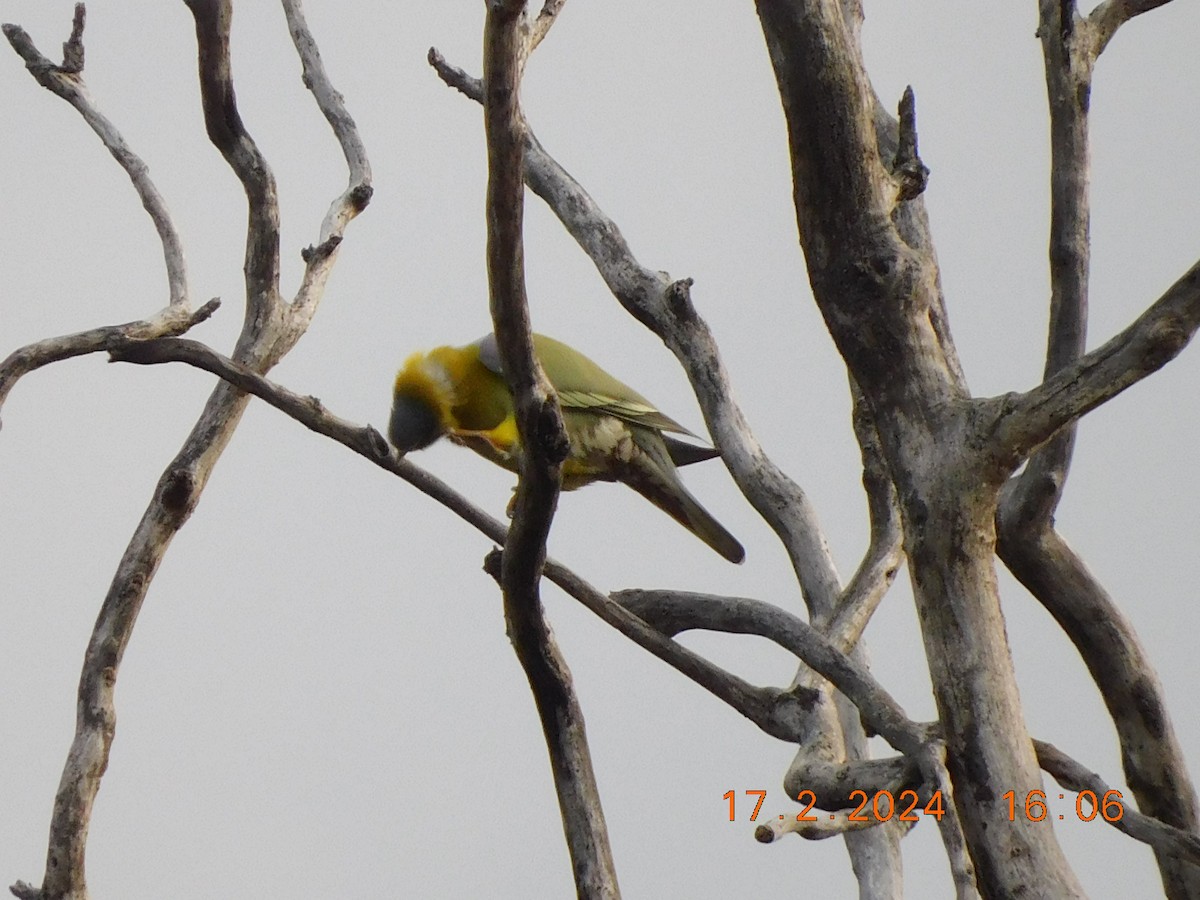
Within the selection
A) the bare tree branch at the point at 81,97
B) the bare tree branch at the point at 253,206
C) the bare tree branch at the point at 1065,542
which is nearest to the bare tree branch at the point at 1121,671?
the bare tree branch at the point at 1065,542

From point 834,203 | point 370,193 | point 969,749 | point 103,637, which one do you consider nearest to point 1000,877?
point 969,749

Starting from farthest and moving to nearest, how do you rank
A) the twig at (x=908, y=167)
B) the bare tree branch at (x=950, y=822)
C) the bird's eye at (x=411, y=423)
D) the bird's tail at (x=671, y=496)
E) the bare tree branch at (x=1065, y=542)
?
the bird's eye at (x=411, y=423) → the bird's tail at (x=671, y=496) → the bare tree branch at (x=1065, y=542) → the twig at (x=908, y=167) → the bare tree branch at (x=950, y=822)

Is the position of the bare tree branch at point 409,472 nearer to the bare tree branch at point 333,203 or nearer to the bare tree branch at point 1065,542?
the bare tree branch at point 1065,542

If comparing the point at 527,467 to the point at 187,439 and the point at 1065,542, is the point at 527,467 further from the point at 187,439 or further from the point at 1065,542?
the point at 187,439

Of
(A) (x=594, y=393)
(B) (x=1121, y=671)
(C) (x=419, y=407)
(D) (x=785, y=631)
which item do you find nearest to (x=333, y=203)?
(C) (x=419, y=407)

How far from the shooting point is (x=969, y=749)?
161cm

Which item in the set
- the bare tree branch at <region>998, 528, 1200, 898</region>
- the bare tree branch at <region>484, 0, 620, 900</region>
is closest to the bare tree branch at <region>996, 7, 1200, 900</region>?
the bare tree branch at <region>998, 528, 1200, 898</region>

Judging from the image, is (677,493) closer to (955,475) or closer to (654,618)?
(654,618)

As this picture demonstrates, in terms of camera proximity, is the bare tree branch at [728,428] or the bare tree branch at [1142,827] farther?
the bare tree branch at [728,428]

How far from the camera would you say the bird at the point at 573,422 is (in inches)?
118

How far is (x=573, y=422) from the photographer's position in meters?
3.01
